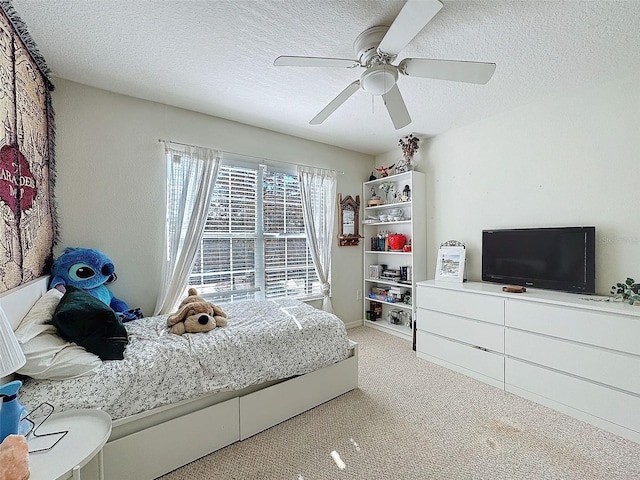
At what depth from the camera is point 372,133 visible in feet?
11.2


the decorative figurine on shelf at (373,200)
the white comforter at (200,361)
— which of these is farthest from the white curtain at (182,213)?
the decorative figurine on shelf at (373,200)

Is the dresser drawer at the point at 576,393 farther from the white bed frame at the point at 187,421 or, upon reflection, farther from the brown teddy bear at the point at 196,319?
the brown teddy bear at the point at 196,319

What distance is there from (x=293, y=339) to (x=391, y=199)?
265 centimetres

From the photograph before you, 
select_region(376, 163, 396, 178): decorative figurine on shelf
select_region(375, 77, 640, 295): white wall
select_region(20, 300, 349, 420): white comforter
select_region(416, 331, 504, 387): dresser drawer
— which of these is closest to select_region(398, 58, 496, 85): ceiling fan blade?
select_region(375, 77, 640, 295): white wall

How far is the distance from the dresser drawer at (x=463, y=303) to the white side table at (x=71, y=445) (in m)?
2.69

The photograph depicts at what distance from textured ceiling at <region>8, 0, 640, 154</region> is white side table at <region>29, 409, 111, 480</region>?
81.4 inches

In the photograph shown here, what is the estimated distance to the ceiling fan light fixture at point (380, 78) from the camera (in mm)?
1662

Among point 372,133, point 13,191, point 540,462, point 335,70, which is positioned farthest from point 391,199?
point 13,191

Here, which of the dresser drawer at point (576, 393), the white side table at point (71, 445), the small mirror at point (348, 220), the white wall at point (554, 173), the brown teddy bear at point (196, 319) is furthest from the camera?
the small mirror at point (348, 220)

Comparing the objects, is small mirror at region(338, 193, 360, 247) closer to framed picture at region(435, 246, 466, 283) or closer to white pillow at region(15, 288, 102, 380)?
framed picture at region(435, 246, 466, 283)

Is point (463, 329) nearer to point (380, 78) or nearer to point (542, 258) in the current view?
point (542, 258)

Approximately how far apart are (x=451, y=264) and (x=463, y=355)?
0.96 m

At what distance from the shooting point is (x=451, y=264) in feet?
10.3

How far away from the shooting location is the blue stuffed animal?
6.84ft
